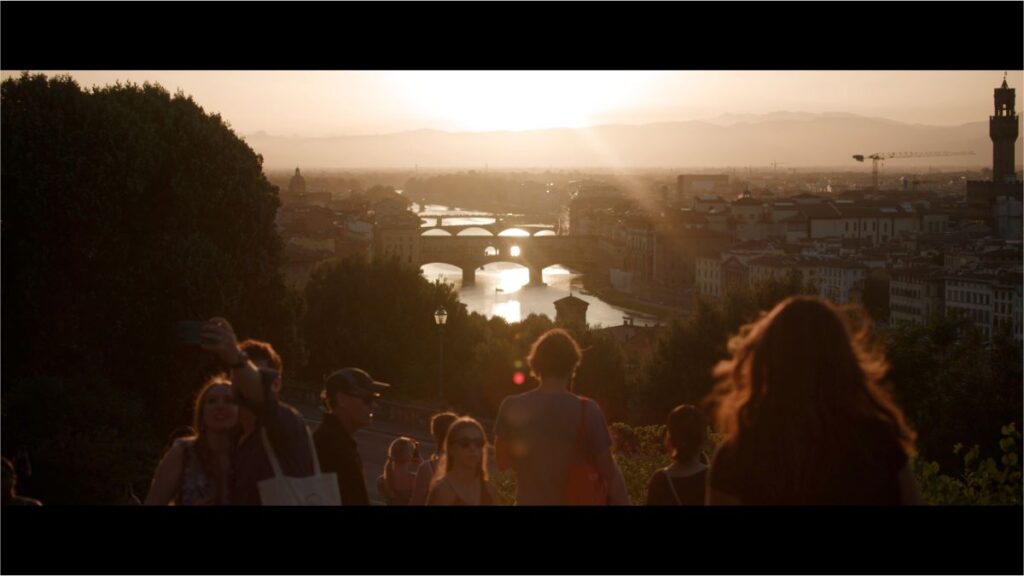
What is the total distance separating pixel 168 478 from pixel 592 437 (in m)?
0.66

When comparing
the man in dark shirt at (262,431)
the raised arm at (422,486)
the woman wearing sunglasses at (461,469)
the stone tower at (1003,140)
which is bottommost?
the raised arm at (422,486)

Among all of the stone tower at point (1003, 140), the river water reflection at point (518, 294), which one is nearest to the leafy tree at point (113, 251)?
the river water reflection at point (518, 294)

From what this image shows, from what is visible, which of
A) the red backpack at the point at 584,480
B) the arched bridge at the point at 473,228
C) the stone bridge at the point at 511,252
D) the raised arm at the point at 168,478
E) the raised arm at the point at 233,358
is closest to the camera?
the raised arm at the point at 233,358

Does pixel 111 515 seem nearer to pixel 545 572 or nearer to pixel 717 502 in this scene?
pixel 545 572

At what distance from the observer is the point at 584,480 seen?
84.3 inches

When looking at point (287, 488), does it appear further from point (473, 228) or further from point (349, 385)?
point (473, 228)

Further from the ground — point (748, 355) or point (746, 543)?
point (748, 355)

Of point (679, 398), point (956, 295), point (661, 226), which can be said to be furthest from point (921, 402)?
point (661, 226)

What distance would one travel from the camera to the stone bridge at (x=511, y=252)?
3719 cm

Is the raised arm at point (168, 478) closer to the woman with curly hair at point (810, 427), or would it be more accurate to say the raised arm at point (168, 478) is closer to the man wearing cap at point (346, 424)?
the man wearing cap at point (346, 424)

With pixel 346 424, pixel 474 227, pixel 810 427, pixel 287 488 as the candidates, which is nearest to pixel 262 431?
pixel 287 488

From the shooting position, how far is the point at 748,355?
166cm

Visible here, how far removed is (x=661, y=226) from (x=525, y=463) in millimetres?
43476

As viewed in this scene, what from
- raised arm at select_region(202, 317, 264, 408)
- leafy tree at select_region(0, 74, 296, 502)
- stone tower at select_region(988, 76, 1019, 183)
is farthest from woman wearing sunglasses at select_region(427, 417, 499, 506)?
stone tower at select_region(988, 76, 1019, 183)
